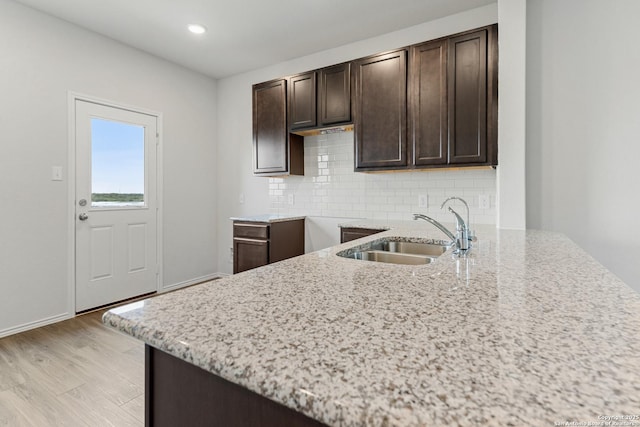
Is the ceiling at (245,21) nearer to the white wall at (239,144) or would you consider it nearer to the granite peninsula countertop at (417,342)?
the white wall at (239,144)

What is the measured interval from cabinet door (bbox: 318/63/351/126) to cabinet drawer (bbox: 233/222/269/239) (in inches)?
48.5

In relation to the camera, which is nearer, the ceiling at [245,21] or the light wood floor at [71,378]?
the light wood floor at [71,378]

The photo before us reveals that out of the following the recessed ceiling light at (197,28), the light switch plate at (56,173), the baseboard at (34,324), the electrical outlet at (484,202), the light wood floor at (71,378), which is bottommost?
the light wood floor at (71,378)

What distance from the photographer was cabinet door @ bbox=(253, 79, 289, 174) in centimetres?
352

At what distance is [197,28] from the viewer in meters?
3.10

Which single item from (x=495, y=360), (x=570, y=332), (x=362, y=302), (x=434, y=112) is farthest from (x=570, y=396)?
(x=434, y=112)

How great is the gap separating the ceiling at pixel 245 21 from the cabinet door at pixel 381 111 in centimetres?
42

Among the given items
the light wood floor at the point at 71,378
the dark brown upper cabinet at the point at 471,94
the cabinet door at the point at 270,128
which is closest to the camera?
the light wood floor at the point at 71,378

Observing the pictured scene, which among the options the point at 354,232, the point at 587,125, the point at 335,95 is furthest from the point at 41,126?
the point at 587,125

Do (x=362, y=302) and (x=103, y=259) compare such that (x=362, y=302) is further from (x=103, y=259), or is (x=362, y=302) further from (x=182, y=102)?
(x=182, y=102)

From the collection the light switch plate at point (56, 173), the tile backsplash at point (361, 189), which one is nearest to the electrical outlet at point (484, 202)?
the tile backsplash at point (361, 189)

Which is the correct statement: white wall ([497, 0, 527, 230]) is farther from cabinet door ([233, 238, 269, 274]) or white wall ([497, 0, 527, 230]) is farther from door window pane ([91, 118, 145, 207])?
door window pane ([91, 118, 145, 207])

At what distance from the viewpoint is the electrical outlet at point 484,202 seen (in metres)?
2.84

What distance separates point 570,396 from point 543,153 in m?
2.69
